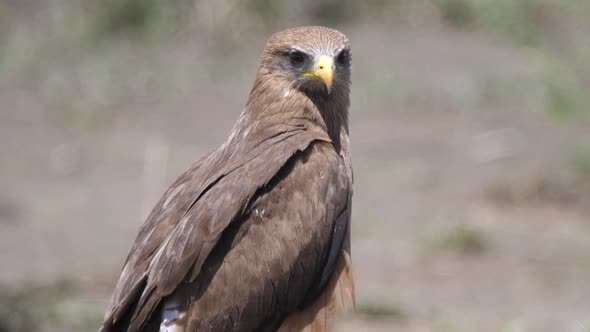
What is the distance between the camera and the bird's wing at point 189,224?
518cm

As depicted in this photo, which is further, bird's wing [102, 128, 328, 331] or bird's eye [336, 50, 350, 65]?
bird's eye [336, 50, 350, 65]

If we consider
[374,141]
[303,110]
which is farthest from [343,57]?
[374,141]

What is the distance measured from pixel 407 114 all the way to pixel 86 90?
3.11 m

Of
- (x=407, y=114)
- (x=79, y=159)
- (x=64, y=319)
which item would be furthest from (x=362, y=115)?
(x=64, y=319)

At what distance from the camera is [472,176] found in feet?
35.9

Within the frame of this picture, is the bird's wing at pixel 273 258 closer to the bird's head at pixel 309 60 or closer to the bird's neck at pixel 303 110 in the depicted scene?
the bird's neck at pixel 303 110

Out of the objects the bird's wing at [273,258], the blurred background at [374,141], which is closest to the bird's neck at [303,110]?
the bird's wing at [273,258]

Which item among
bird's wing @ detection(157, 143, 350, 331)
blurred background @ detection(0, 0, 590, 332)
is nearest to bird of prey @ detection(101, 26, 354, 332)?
bird's wing @ detection(157, 143, 350, 331)

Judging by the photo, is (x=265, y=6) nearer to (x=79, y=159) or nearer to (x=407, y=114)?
(x=407, y=114)

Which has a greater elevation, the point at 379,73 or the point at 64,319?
the point at 379,73

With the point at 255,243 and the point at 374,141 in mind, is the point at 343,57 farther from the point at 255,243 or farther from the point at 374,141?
the point at 374,141

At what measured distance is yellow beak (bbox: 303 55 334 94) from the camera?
551 cm

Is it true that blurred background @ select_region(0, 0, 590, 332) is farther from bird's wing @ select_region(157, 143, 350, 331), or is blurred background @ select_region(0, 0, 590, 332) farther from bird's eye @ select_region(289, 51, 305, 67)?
bird's eye @ select_region(289, 51, 305, 67)

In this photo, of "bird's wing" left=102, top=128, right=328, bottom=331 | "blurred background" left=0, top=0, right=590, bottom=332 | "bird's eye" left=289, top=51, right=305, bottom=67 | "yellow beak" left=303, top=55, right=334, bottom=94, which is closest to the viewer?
"bird's wing" left=102, top=128, right=328, bottom=331
